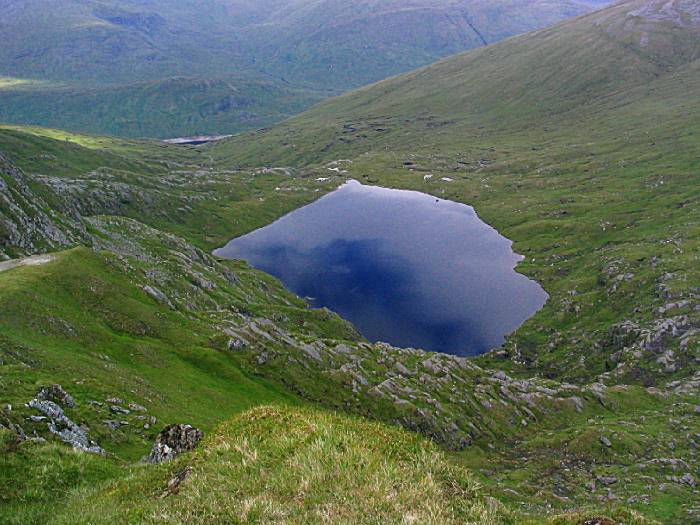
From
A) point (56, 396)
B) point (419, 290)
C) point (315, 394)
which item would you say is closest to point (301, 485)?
point (56, 396)

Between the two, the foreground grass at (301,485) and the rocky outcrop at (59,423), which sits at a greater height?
the foreground grass at (301,485)

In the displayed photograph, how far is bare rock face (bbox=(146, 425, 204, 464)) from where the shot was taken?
16.9 metres

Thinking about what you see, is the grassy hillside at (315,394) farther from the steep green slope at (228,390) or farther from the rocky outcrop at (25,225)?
the rocky outcrop at (25,225)

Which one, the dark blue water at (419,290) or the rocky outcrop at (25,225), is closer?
the rocky outcrop at (25,225)

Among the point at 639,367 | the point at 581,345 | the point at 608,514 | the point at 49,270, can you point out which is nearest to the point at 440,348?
the point at 581,345

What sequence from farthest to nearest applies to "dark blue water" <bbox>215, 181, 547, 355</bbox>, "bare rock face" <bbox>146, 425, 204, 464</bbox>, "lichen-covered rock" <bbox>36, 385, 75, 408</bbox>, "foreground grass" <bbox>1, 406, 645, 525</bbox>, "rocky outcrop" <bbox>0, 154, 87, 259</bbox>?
"dark blue water" <bbox>215, 181, 547, 355</bbox> → "rocky outcrop" <bbox>0, 154, 87, 259</bbox> → "lichen-covered rock" <bbox>36, 385, 75, 408</bbox> → "bare rock face" <bbox>146, 425, 204, 464</bbox> → "foreground grass" <bbox>1, 406, 645, 525</bbox>

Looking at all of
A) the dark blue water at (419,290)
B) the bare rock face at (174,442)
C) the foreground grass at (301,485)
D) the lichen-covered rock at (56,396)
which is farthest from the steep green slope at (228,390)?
the dark blue water at (419,290)

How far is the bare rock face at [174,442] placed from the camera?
55.4ft

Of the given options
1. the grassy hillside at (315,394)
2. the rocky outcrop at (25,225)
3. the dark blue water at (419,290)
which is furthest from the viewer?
Answer: the dark blue water at (419,290)

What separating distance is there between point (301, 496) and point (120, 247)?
371 ft

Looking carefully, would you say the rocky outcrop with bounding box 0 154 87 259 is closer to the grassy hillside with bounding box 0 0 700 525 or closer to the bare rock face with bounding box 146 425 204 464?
the grassy hillside with bounding box 0 0 700 525

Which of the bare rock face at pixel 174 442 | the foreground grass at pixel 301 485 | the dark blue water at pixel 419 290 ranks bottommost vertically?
the dark blue water at pixel 419 290

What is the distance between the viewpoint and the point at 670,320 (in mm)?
118500

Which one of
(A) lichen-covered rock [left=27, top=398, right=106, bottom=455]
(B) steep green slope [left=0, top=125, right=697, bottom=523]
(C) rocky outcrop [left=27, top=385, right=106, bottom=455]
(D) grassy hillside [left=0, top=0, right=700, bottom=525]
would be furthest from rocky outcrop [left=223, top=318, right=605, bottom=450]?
(A) lichen-covered rock [left=27, top=398, right=106, bottom=455]
